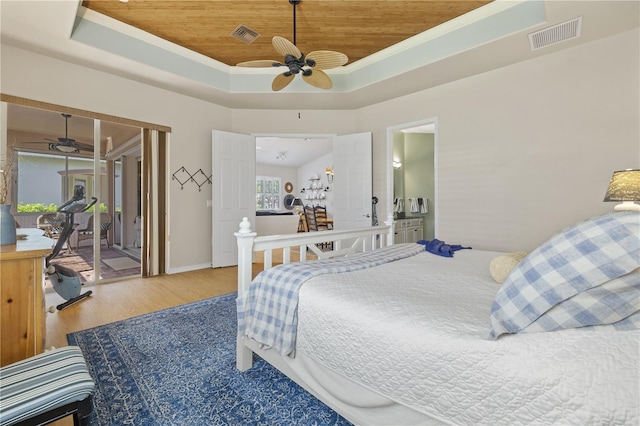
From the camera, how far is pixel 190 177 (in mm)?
4562

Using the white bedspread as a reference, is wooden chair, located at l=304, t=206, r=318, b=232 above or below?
above

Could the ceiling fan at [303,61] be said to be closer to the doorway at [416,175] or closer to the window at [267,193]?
the doorway at [416,175]

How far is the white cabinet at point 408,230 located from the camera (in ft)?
17.3

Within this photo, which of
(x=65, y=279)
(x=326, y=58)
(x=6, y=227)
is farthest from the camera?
(x=65, y=279)

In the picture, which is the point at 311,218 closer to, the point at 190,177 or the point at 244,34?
the point at 190,177

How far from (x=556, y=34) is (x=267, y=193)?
356 inches

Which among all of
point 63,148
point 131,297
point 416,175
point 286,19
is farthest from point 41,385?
point 416,175

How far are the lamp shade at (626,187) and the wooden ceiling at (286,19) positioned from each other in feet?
6.58

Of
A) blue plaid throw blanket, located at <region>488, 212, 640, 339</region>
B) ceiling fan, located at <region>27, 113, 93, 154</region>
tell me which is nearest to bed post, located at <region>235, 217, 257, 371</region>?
blue plaid throw blanket, located at <region>488, 212, 640, 339</region>

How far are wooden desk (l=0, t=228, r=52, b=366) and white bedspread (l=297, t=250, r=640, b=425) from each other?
1231mm

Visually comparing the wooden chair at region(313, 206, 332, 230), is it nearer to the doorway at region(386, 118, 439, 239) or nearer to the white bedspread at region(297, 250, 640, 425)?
the doorway at region(386, 118, 439, 239)

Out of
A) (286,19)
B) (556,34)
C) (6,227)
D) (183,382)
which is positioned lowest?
(183,382)

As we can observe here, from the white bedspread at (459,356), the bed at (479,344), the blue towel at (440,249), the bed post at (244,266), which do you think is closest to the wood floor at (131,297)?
the bed post at (244,266)

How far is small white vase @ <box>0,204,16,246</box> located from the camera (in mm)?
1449
